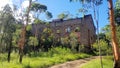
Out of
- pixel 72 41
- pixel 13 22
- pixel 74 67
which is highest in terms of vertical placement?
pixel 13 22

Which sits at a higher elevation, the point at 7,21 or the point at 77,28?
the point at 7,21

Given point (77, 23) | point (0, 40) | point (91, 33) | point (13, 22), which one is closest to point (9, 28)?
point (13, 22)

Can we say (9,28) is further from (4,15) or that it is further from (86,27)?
(86,27)

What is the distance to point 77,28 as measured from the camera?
4956cm

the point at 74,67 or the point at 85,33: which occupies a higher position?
the point at 85,33

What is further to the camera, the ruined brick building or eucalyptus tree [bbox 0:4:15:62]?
the ruined brick building

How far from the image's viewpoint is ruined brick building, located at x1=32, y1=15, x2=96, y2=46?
49562 mm

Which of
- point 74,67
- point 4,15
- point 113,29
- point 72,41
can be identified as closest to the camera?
point 113,29

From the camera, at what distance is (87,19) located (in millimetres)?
51344

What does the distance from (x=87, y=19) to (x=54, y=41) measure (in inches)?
362

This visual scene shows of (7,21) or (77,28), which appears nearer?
(7,21)

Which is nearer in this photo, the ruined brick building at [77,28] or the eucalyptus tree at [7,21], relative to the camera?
the eucalyptus tree at [7,21]

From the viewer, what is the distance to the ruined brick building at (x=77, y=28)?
49.6 meters

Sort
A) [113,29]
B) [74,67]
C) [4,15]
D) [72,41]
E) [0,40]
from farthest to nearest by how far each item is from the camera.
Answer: [72,41] < [0,40] < [4,15] < [74,67] < [113,29]
